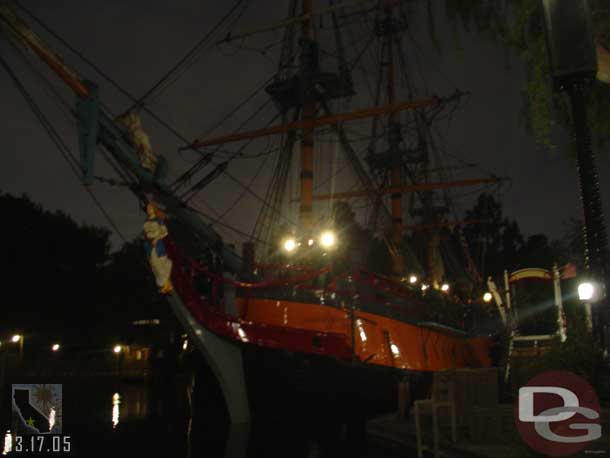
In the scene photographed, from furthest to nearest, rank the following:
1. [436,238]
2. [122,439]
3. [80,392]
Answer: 1. [436,238]
2. [80,392]
3. [122,439]

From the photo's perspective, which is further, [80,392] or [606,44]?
[80,392]

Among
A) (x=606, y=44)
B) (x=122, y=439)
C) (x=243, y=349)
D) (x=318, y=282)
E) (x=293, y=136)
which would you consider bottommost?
(x=122, y=439)

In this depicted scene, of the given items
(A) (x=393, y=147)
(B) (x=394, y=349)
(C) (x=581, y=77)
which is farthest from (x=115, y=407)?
(A) (x=393, y=147)

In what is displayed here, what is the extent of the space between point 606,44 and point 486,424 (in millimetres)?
5217

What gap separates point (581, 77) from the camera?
433cm

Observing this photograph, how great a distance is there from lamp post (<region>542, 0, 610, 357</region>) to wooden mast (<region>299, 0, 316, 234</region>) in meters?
13.2

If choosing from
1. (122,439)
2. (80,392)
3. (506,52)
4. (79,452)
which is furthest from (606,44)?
(80,392)

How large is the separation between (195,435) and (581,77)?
10392mm

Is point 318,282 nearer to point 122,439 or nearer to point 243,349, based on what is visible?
point 243,349

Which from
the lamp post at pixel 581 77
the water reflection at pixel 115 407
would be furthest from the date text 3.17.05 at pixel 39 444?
the lamp post at pixel 581 77

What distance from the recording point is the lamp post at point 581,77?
13.9 feet

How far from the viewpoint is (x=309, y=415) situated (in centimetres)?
1257

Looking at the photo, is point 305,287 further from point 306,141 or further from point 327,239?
point 306,141

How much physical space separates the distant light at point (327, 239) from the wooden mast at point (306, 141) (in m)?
2.99
